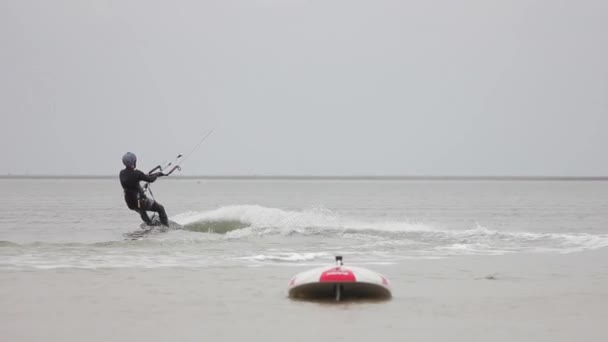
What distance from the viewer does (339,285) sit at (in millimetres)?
13016

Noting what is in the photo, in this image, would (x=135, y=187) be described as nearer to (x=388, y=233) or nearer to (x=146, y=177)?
(x=146, y=177)

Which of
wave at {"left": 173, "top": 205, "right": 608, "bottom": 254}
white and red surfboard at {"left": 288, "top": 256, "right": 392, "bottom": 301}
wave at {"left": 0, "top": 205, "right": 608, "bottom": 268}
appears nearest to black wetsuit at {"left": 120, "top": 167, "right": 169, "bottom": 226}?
wave at {"left": 0, "top": 205, "right": 608, "bottom": 268}

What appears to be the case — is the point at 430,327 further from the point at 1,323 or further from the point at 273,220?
the point at 273,220

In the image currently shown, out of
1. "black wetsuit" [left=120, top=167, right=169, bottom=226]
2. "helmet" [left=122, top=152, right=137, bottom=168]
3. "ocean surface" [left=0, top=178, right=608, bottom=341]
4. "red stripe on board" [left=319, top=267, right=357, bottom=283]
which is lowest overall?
"ocean surface" [left=0, top=178, right=608, bottom=341]

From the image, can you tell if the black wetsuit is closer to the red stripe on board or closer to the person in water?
the person in water

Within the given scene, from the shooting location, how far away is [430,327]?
10938mm

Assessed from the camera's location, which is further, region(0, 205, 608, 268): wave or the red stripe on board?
region(0, 205, 608, 268): wave

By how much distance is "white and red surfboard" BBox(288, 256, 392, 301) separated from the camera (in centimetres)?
1291

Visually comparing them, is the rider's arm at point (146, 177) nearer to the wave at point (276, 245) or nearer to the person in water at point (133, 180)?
the person in water at point (133, 180)

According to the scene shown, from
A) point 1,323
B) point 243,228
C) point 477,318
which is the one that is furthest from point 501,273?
point 243,228

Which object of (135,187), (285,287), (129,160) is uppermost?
(129,160)

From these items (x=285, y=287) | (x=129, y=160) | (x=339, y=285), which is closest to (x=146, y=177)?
(x=129, y=160)

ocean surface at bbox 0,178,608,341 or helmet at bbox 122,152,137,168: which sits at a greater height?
helmet at bbox 122,152,137,168

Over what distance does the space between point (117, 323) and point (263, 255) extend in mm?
9251
